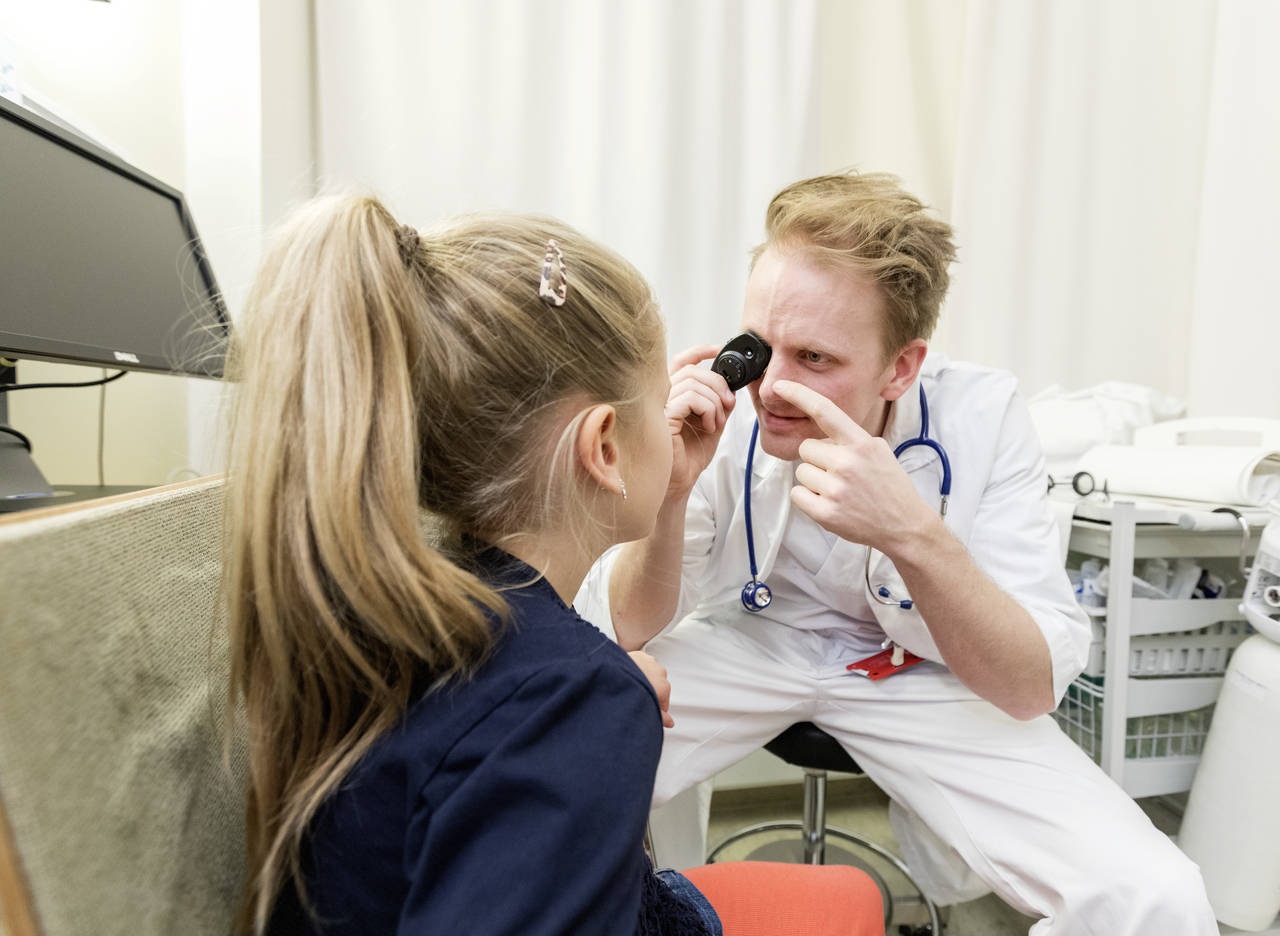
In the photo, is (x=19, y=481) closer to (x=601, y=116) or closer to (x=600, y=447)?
(x=600, y=447)

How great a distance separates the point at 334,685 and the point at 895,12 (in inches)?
86.3

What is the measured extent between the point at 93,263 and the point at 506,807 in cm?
91

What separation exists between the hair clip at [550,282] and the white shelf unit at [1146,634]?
1044 millimetres

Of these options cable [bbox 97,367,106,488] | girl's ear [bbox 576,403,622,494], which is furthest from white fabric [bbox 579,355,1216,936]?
cable [bbox 97,367,106,488]

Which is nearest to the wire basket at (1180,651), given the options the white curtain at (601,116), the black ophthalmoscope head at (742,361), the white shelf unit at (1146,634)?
the white shelf unit at (1146,634)

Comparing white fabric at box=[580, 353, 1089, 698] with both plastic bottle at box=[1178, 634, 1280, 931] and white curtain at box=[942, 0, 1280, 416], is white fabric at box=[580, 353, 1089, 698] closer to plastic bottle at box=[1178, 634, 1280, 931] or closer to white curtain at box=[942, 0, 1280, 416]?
plastic bottle at box=[1178, 634, 1280, 931]

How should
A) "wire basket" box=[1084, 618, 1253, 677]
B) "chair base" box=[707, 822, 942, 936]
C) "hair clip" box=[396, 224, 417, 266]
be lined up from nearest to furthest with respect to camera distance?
"hair clip" box=[396, 224, 417, 266], "wire basket" box=[1084, 618, 1253, 677], "chair base" box=[707, 822, 942, 936]

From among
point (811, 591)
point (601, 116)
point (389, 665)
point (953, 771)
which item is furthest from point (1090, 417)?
point (389, 665)

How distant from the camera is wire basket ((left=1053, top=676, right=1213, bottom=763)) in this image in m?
1.38

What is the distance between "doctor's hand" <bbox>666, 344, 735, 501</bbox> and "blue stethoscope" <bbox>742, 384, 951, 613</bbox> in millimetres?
202

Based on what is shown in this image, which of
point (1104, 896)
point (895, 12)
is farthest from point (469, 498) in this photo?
point (895, 12)

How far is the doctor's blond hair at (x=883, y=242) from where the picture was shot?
1.13 metres

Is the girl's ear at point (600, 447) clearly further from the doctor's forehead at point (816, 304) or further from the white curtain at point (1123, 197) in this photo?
the white curtain at point (1123, 197)

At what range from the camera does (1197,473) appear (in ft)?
4.37
